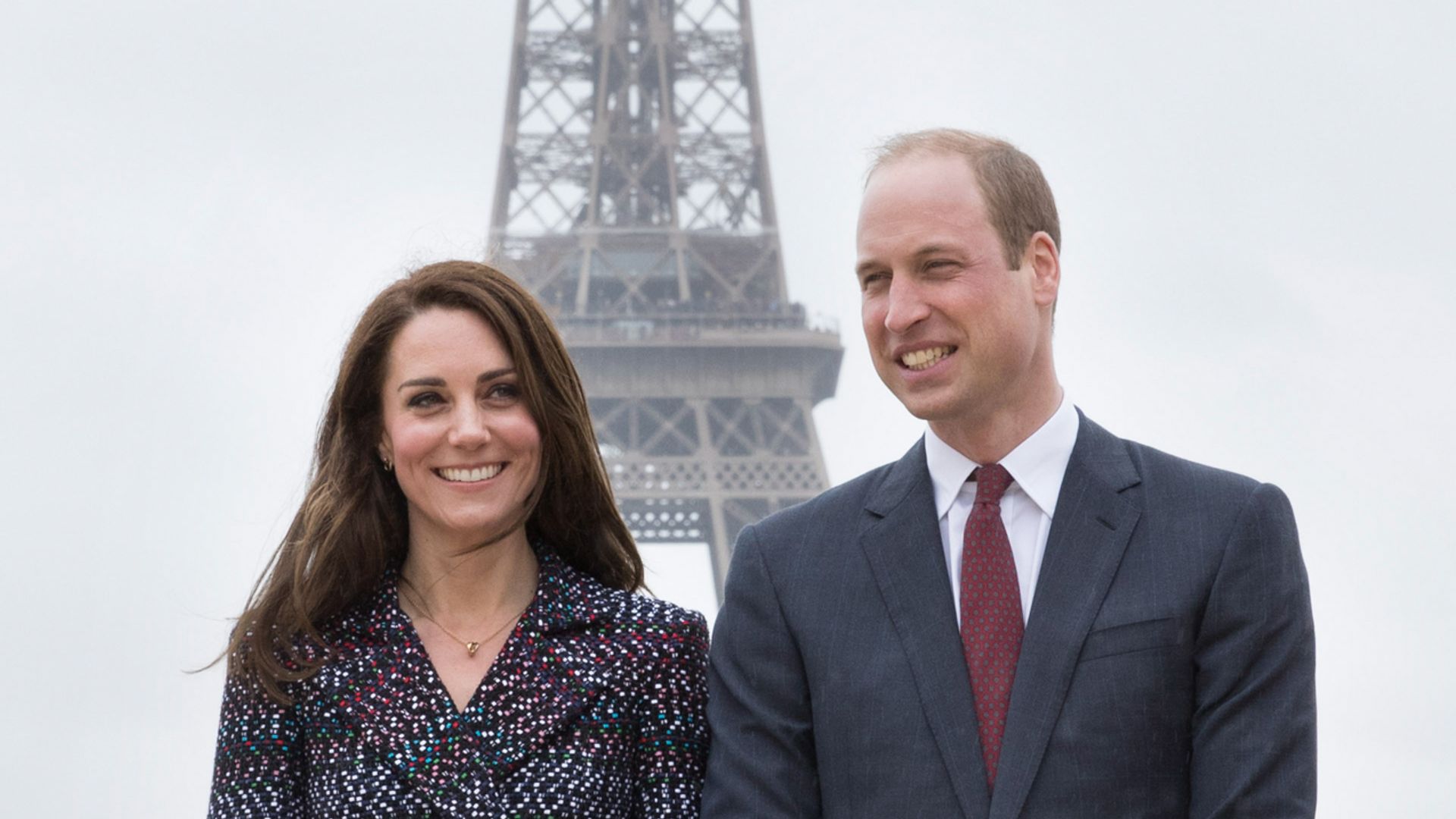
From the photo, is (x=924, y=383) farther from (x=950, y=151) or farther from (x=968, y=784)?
(x=968, y=784)

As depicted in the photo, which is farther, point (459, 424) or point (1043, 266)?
point (459, 424)

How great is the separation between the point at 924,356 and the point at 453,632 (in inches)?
47.8

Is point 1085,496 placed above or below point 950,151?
below

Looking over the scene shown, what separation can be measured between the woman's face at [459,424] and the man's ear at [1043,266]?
1.07 metres

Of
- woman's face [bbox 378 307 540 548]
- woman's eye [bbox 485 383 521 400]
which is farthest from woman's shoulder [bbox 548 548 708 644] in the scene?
woman's eye [bbox 485 383 521 400]

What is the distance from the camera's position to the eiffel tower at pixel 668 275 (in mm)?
33562

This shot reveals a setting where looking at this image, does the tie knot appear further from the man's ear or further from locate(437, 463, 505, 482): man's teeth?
locate(437, 463, 505, 482): man's teeth

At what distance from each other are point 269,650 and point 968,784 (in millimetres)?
1460

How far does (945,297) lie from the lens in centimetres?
350

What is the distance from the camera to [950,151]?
3580 mm

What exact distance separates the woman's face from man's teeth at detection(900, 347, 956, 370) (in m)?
0.85

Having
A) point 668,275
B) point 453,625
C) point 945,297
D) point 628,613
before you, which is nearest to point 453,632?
point 453,625

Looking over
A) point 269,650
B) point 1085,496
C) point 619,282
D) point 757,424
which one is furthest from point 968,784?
point 619,282

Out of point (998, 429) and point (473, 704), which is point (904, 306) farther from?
point (473, 704)
